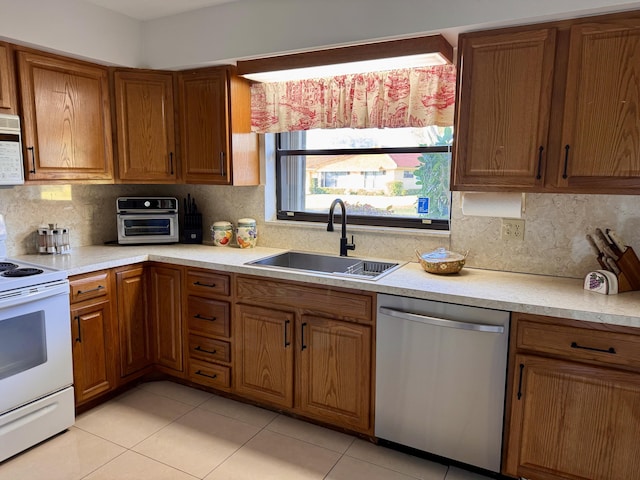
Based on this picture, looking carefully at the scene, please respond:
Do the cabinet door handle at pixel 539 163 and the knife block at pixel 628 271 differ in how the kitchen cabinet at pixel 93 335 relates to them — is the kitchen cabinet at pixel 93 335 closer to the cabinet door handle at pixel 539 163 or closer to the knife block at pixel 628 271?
the cabinet door handle at pixel 539 163

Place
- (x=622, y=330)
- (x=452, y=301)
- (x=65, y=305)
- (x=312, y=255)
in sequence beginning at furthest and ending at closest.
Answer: (x=312, y=255) < (x=65, y=305) < (x=452, y=301) < (x=622, y=330)

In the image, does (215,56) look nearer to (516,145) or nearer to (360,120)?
(360,120)

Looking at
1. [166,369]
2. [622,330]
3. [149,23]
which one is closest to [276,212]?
[166,369]

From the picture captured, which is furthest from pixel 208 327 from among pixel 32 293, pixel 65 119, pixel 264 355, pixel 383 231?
pixel 65 119

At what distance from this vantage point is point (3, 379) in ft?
6.77

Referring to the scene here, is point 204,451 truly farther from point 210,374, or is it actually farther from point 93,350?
point 93,350

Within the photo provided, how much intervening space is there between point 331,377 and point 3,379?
62.8 inches

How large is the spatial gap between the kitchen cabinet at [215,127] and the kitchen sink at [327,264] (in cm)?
58

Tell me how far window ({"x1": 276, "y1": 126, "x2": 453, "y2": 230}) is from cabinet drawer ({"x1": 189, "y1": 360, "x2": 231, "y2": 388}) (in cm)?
115

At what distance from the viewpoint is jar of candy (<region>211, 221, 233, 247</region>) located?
123 inches

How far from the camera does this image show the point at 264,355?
8.27ft

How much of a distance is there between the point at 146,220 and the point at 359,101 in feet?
5.63

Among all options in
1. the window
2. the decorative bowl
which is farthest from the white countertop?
the window

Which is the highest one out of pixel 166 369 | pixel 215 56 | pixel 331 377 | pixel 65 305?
pixel 215 56
